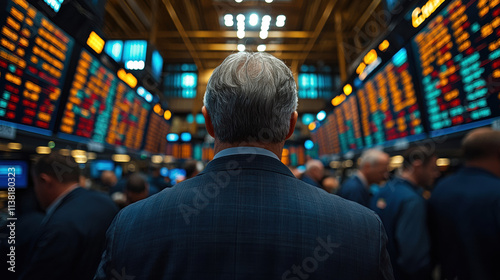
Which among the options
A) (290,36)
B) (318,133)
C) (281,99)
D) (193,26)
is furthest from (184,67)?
(281,99)

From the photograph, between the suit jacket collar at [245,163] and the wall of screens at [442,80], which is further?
the wall of screens at [442,80]

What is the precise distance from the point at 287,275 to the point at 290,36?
896 cm

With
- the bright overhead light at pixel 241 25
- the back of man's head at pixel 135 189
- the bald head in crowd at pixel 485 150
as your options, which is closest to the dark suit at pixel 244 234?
the bald head in crowd at pixel 485 150

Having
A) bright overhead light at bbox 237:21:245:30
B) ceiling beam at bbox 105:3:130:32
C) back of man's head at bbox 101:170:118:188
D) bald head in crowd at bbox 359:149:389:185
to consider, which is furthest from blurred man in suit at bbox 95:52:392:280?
ceiling beam at bbox 105:3:130:32

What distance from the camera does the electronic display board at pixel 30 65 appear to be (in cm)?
205

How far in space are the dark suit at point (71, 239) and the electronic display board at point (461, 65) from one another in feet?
9.80

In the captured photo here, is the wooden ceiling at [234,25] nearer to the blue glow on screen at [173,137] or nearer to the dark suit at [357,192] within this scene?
the blue glow on screen at [173,137]

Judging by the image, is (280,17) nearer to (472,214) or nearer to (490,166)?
(490,166)

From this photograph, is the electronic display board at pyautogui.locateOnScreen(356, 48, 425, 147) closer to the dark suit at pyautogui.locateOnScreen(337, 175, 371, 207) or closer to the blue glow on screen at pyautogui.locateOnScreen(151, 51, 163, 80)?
the dark suit at pyautogui.locateOnScreen(337, 175, 371, 207)

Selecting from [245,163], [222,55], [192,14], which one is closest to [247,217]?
[245,163]

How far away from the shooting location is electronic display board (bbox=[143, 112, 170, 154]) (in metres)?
5.73

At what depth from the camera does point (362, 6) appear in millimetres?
7539

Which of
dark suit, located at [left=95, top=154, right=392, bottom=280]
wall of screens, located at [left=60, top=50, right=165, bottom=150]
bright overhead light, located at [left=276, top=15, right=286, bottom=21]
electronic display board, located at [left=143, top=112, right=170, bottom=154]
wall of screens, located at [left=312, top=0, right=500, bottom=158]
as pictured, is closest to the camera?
dark suit, located at [left=95, top=154, right=392, bottom=280]

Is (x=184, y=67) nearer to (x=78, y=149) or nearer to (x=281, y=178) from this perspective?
(x=78, y=149)
